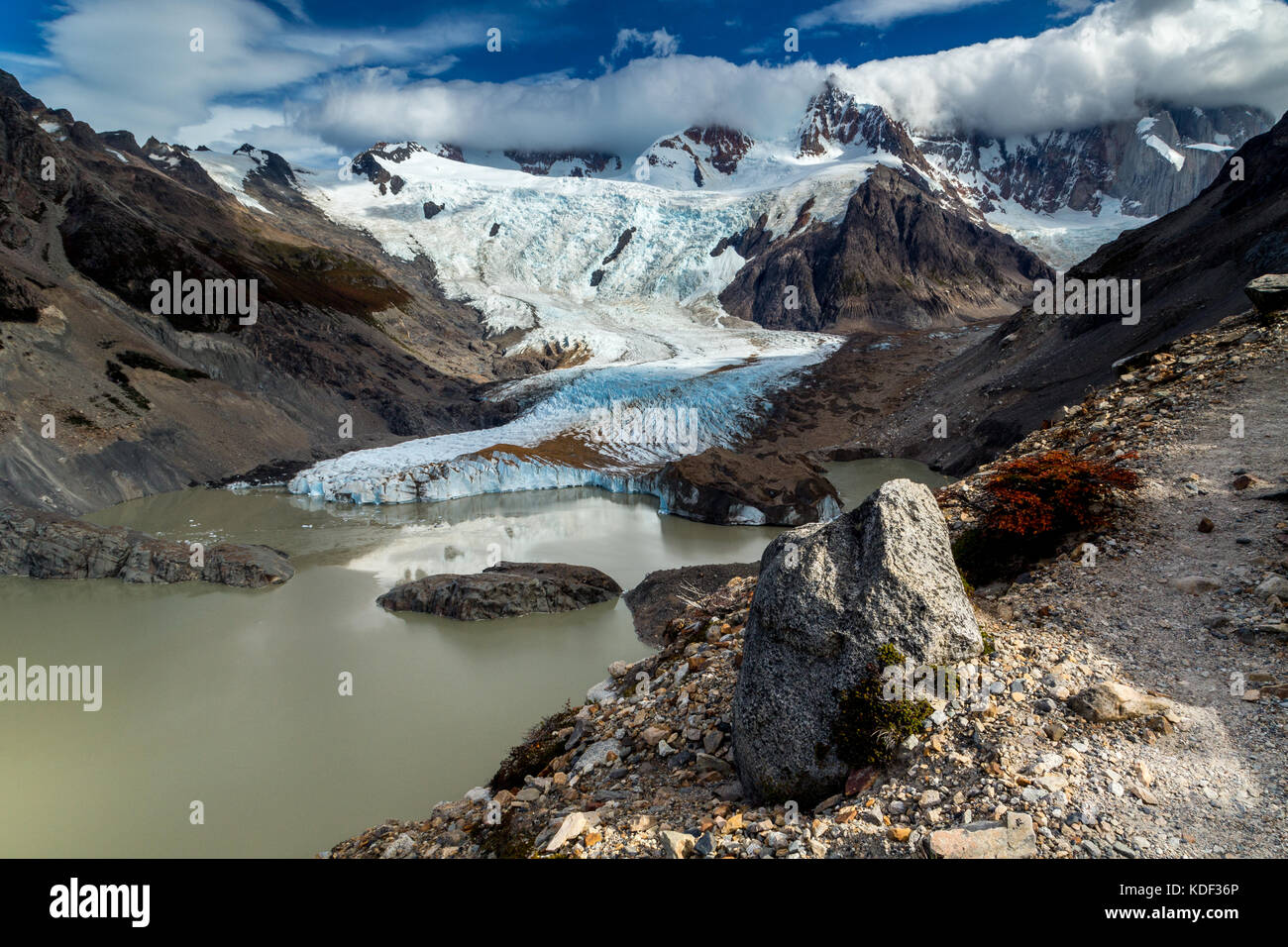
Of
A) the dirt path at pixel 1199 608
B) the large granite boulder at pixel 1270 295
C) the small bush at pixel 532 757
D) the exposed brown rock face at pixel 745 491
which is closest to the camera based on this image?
the dirt path at pixel 1199 608

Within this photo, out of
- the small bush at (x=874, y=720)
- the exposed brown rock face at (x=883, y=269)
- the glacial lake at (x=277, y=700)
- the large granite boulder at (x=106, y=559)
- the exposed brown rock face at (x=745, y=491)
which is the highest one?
the exposed brown rock face at (x=883, y=269)

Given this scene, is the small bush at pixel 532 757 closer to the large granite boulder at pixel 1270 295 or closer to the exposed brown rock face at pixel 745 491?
the large granite boulder at pixel 1270 295

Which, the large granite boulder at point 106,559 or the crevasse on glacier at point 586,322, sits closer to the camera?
the large granite boulder at point 106,559

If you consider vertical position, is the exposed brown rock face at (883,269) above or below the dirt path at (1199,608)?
above

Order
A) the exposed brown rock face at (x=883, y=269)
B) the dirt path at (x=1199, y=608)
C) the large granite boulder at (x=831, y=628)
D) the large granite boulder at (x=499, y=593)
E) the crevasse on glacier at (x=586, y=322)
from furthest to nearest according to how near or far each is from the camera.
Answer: the exposed brown rock face at (x=883, y=269), the crevasse on glacier at (x=586, y=322), the large granite boulder at (x=499, y=593), the large granite boulder at (x=831, y=628), the dirt path at (x=1199, y=608)

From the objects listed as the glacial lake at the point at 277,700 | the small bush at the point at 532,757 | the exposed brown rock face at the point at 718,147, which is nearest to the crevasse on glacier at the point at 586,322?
the glacial lake at the point at 277,700

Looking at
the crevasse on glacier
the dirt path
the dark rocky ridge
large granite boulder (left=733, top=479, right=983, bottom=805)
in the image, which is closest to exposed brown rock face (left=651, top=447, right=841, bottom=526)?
the crevasse on glacier
